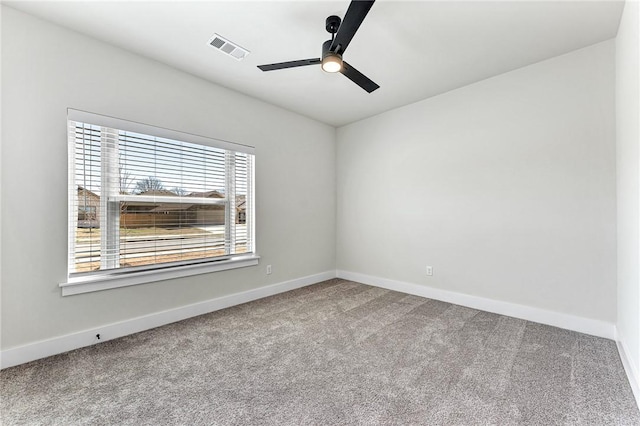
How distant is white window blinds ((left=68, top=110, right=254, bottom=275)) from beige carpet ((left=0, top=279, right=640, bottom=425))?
2.66 ft

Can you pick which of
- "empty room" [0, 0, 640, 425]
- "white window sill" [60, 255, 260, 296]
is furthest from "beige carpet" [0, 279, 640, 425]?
"white window sill" [60, 255, 260, 296]

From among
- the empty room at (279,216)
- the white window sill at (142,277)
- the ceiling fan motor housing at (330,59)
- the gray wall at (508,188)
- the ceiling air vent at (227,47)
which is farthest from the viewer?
the gray wall at (508,188)

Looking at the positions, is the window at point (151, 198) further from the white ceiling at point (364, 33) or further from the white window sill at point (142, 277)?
the white ceiling at point (364, 33)

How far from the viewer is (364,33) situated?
7.82 feet

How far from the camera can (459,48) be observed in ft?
8.48

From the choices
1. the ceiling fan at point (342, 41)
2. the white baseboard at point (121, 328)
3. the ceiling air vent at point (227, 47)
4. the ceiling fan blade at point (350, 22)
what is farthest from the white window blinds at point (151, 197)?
the ceiling fan blade at point (350, 22)

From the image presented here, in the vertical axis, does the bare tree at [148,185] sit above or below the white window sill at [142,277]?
above

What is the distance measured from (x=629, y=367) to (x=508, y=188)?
1769mm

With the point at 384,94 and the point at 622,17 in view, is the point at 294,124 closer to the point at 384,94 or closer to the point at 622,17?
the point at 384,94

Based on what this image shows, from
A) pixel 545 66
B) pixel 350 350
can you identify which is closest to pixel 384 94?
pixel 545 66

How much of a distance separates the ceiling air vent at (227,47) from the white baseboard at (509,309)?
3445mm

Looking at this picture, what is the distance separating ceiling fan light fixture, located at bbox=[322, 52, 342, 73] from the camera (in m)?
2.00

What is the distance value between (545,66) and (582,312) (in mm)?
2468

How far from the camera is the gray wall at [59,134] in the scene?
6.85 ft
